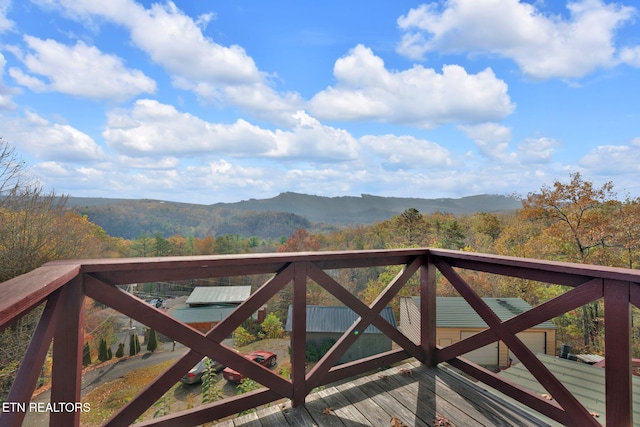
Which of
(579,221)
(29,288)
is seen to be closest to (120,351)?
(29,288)

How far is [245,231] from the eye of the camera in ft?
140

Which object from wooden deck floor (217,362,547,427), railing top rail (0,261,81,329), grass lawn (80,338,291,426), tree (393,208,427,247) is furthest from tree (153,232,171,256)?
railing top rail (0,261,81,329)

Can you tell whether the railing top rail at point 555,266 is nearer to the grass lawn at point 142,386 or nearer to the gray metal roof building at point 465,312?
the grass lawn at point 142,386

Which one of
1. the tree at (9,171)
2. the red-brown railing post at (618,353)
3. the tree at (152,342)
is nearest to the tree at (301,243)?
the tree at (152,342)

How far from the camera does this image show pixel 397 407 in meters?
2.00

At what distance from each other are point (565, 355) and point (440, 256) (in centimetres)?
720

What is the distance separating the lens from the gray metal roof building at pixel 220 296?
13.6m

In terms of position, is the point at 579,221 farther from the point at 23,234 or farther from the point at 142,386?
the point at 23,234

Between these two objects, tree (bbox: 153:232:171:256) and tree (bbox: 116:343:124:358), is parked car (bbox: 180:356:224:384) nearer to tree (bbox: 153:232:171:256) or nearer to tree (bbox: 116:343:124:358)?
tree (bbox: 116:343:124:358)

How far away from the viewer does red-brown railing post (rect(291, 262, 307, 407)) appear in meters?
1.91

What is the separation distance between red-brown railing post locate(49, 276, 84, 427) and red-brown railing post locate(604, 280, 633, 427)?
245 centimetres

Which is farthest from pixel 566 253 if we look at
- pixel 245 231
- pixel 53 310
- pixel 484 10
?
pixel 245 231

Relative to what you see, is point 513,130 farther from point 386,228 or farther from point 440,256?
point 440,256

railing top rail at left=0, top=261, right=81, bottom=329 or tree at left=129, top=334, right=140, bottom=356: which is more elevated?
railing top rail at left=0, top=261, right=81, bottom=329
